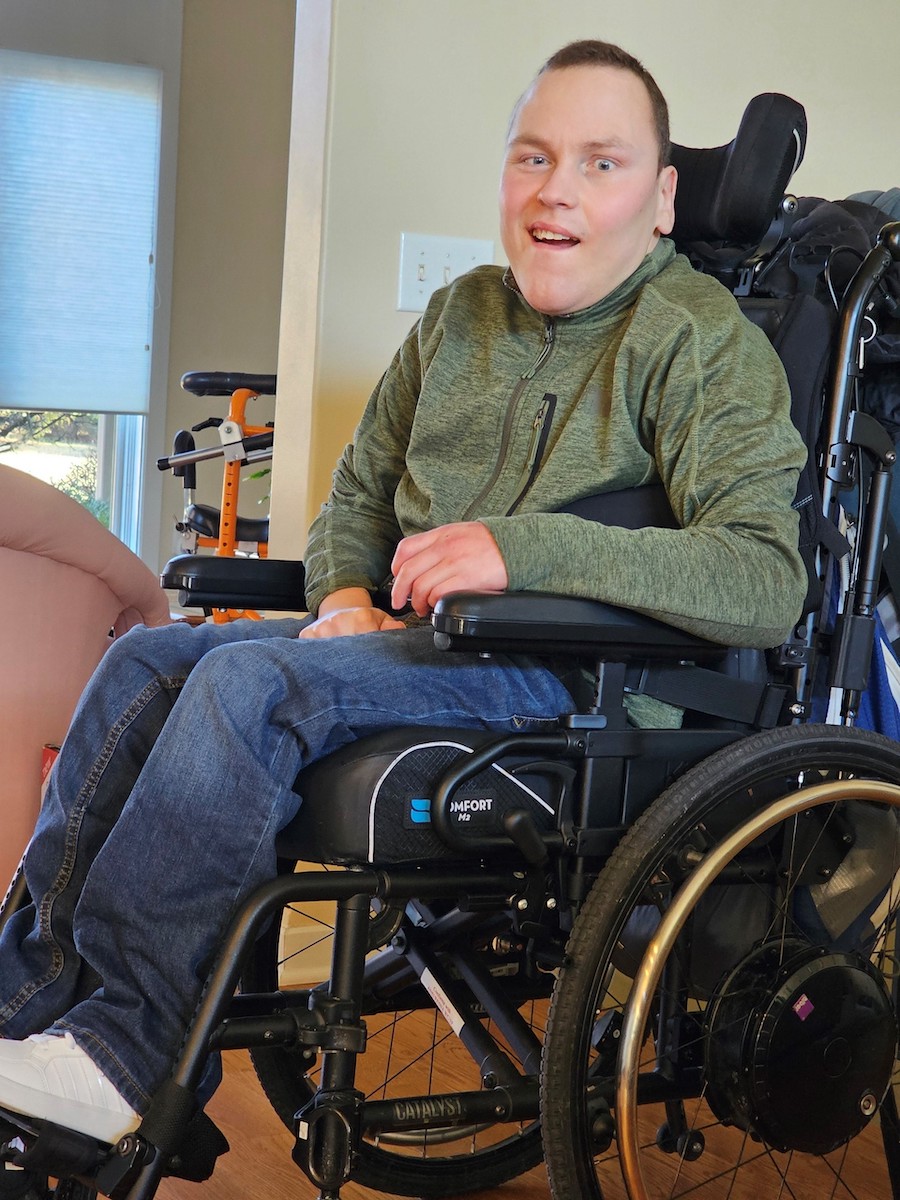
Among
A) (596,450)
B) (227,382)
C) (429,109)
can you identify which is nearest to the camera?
(596,450)

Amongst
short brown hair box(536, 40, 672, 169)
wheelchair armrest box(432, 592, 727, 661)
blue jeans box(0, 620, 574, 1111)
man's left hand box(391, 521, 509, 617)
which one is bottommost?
blue jeans box(0, 620, 574, 1111)

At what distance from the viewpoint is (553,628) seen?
104cm

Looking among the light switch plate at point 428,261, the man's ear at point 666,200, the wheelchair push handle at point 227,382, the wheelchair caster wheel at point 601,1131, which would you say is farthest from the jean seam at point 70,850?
the wheelchair push handle at point 227,382

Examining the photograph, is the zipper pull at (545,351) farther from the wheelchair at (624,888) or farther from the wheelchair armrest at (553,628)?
the wheelchair armrest at (553,628)

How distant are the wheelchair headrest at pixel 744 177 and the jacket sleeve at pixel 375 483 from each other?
0.35m

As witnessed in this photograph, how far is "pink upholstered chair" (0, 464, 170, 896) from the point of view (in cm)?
200

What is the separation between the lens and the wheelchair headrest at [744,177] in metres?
1.33

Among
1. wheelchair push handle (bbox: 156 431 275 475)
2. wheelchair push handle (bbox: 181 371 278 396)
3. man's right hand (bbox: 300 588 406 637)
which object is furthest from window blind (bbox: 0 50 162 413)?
man's right hand (bbox: 300 588 406 637)

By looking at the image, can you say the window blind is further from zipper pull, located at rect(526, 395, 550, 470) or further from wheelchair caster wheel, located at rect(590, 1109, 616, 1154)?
wheelchair caster wheel, located at rect(590, 1109, 616, 1154)

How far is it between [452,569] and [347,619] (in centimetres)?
28

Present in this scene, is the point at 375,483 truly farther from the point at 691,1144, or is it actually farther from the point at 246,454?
the point at 246,454

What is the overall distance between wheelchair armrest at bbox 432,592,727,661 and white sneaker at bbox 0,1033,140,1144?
42 centimetres

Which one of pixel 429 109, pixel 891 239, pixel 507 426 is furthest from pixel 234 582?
pixel 429 109

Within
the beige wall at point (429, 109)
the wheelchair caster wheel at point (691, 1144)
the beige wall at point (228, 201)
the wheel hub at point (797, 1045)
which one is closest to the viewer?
the wheel hub at point (797, 1045)
